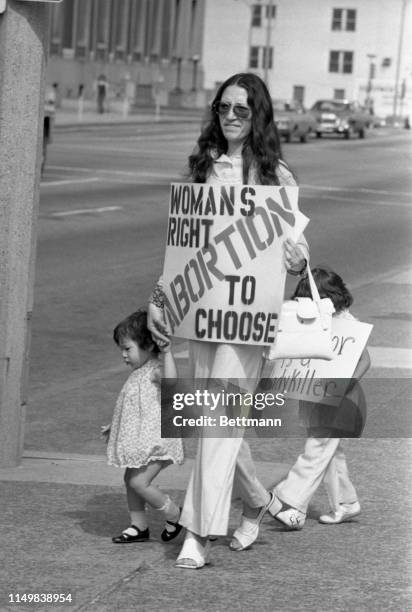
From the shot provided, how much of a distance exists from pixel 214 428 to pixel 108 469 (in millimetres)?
1830

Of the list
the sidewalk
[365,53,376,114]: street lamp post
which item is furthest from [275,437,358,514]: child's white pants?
[365,53,376,114]: street lamp post

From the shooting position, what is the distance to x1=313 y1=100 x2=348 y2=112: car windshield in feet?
224

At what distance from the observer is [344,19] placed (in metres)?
124

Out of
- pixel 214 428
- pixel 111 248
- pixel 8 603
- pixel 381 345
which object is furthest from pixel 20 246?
pixel 111 248

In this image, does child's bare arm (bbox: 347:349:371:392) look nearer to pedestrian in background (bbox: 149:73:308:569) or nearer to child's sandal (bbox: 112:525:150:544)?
pedestrian in background (bbox: 149:73:308:569)

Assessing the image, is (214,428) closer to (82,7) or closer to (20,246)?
(20,246)

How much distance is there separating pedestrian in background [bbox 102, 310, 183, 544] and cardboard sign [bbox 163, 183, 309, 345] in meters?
0.23

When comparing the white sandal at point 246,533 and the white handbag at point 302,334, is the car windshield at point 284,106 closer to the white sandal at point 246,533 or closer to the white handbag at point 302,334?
the white sandal at point 246,533

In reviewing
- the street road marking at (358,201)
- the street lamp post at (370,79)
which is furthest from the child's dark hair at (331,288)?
the street lamp post at (370,79)

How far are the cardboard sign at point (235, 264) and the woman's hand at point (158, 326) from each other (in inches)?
2.4

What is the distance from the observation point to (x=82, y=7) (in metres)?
94.2

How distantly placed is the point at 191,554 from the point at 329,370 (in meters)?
1.08

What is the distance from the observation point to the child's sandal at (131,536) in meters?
5.88

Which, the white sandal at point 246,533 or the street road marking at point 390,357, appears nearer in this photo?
the white sandal at point 246,533
